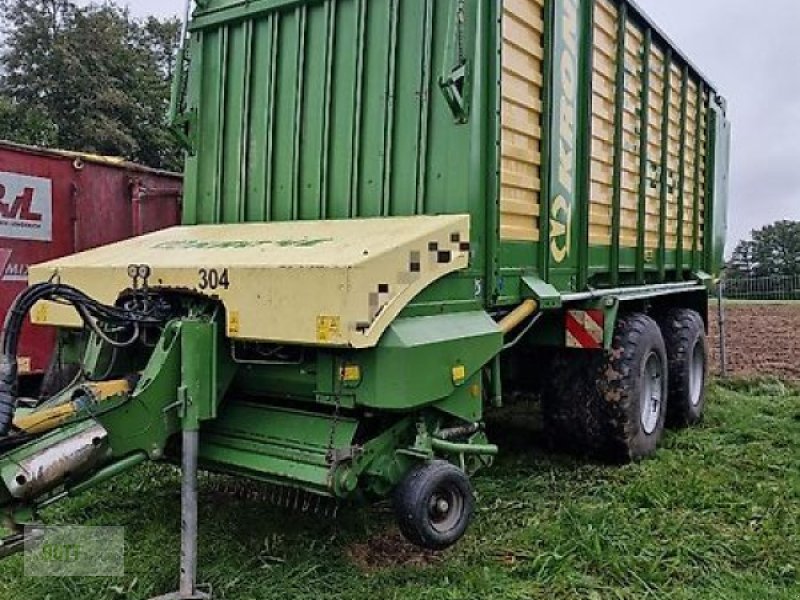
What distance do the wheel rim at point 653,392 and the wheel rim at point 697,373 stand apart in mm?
1148

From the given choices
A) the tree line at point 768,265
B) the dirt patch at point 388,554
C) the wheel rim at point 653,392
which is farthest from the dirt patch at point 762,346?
the tree line at point 768,265

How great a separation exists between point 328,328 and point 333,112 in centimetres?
155

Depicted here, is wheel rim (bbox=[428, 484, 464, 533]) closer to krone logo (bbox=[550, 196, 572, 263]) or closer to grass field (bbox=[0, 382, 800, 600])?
grass field (bbox=[0, 382, 800, 600])

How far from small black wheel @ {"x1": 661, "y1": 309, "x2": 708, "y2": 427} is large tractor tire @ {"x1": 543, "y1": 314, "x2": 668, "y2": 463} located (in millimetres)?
1184

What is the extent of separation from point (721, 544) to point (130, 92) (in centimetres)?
2025

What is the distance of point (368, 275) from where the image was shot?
3020 millimetres

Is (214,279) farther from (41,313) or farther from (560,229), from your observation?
(560,229)

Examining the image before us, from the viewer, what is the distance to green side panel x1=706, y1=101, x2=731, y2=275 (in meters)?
7.82

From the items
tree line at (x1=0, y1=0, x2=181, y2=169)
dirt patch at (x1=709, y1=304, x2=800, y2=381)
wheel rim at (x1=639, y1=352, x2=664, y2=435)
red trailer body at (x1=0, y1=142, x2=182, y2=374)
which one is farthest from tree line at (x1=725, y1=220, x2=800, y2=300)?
red trailer body at (x1=0, y1=142, x2=182, y2=374)

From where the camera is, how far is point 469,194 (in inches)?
146

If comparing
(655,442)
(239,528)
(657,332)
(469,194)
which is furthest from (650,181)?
(239,528)

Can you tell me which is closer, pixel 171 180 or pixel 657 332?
pixel 657 332

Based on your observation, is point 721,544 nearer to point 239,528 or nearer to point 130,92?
point 239,528

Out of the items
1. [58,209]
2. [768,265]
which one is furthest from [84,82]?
[768,265]
